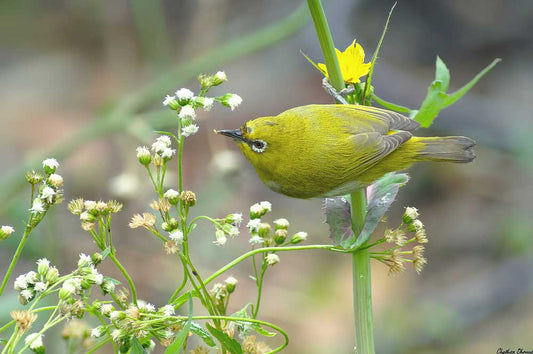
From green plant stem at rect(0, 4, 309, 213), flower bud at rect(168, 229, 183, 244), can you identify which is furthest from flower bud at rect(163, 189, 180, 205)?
green plant stem at rect(0, 4, 309, 213)

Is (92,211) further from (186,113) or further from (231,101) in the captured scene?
(231,101)

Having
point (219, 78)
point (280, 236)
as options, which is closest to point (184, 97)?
point (219, 78)

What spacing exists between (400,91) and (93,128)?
3.78 metres

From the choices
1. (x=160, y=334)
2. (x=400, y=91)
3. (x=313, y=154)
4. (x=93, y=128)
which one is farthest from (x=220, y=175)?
(x=400, y=91)

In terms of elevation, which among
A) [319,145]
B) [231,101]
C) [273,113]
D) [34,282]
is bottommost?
[34,282]

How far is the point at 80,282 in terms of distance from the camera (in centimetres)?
167

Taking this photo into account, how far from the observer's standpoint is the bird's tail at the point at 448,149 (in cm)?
271

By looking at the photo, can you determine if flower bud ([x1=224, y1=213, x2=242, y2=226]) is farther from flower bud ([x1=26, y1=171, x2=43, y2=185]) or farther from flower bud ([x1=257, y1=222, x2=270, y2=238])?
flower bud ([x1=26, y1=171, x2=43, y2=185])

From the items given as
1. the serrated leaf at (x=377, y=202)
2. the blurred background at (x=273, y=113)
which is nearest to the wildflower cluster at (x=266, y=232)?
the serrated leaf at (x=377, y=202)

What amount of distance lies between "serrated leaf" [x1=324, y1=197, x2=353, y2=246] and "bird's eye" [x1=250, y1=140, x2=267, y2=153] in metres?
0.48

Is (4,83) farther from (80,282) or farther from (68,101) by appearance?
(80,282)

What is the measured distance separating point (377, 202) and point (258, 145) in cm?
69

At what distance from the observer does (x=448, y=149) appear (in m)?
2.78

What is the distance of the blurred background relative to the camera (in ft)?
16.2
